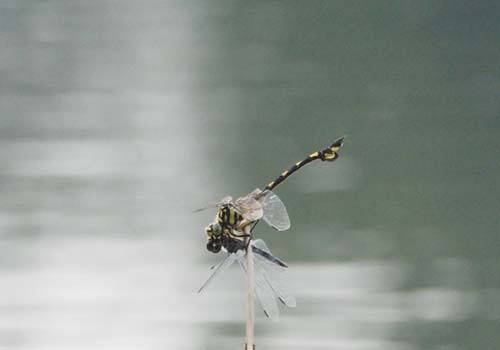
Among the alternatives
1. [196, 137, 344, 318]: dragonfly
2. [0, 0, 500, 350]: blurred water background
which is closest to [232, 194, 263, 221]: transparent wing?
[196, 137, 344, 318]: dragonfly

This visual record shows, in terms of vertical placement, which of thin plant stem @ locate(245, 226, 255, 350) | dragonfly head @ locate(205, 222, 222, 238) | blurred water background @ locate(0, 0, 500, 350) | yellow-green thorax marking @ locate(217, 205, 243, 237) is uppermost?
blurred water background @ locate(0, 0, 500, 350)

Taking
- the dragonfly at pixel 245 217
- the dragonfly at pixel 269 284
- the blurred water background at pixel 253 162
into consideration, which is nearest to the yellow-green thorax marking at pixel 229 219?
the dragonfly at pixel 245 217

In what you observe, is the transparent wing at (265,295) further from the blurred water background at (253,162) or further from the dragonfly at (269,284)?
the blurred water background at (253,162)

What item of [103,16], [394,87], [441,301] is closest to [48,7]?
[103,16]

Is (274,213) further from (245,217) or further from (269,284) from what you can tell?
(269,284)

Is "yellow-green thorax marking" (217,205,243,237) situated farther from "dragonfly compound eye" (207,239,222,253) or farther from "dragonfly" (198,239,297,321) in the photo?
"dragonfly" (198,239,297,321)

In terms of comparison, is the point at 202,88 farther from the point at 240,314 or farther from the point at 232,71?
the point at 240,314

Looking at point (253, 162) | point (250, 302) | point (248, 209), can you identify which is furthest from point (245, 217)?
point (253, 162)
